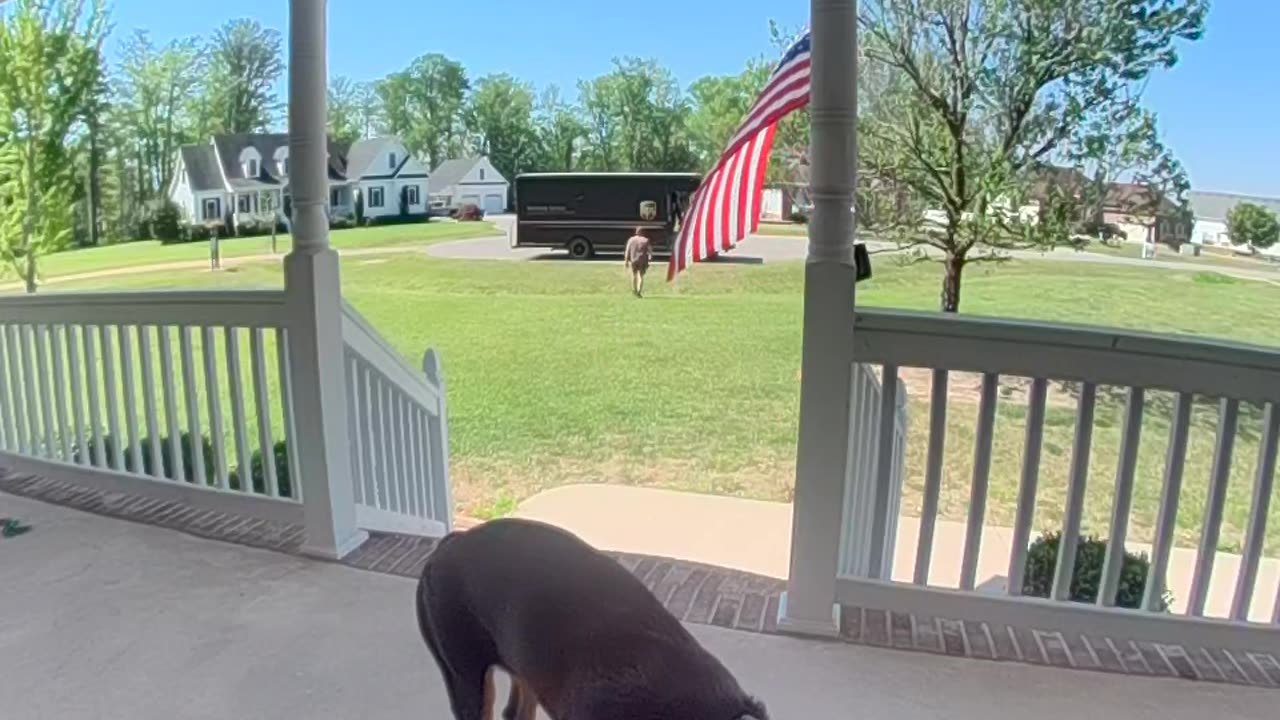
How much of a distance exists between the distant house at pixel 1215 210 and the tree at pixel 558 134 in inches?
92.3

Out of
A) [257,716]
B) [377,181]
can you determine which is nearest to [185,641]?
[257,716]

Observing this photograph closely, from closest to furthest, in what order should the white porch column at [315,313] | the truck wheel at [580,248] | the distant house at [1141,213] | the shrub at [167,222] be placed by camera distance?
the white porch column at [315,313]
the distant house at [1141,213]
the shrub at [167,222]
the truck wheel at [580,248]

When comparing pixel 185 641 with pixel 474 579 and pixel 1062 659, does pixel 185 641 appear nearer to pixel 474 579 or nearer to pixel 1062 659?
pixel 474 579

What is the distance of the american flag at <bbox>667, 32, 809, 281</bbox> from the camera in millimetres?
2150

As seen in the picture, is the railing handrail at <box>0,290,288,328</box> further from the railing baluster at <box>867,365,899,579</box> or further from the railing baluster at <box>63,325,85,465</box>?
the railing baluster at <box>867,365,899,579</box>

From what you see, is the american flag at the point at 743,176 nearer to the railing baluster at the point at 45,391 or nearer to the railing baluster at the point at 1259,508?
the railing baluster at the point at 1259,508

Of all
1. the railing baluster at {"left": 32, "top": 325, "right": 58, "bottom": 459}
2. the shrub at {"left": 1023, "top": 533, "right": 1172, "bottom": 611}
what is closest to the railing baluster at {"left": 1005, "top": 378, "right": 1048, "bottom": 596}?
the shrub at {"left": 1023, "top": 533, "right": 1172, "bottom": 611}

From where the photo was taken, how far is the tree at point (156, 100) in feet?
12.4

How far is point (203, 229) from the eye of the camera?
3.61 m

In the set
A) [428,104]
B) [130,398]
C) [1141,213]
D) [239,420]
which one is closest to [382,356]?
[239,420]

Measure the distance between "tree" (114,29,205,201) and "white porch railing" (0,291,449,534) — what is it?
0.95 metres

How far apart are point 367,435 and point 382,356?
28cm

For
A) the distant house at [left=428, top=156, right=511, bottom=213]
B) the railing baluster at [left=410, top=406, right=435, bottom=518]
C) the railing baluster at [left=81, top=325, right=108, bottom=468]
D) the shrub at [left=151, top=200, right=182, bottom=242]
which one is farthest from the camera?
the distant house at [left=428, top=156, right=511, bottom=213]

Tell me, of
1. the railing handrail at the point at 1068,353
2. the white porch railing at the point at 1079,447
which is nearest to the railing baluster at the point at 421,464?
the white porch railing at the point at 1079,447
